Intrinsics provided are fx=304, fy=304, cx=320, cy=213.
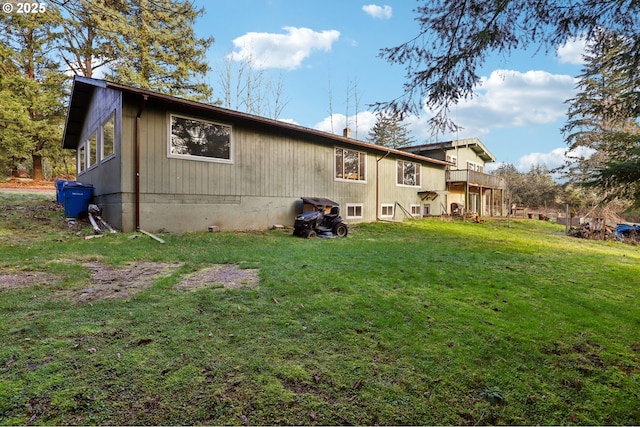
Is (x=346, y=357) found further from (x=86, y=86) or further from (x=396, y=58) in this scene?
(x=86, y=86)

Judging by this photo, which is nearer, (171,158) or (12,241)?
(12,241)

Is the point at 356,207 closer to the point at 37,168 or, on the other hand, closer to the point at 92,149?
the point at 92,149

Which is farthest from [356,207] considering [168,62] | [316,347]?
[168,62]

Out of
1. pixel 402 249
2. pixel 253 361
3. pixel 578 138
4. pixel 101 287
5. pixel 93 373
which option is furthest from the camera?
pixel 578 138

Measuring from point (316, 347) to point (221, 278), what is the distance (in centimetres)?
242

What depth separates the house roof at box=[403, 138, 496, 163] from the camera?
827 inches

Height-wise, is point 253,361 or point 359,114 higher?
point 359,114

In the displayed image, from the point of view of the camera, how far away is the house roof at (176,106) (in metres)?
7.63

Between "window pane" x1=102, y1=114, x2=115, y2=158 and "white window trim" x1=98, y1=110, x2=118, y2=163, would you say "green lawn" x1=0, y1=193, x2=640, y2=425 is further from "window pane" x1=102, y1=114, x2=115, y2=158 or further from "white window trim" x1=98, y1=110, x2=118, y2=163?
→ "window pane" x1=102, y1=114, x2=115, y2=158

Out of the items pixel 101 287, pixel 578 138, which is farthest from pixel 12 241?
pixel 578 138

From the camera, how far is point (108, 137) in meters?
8.95

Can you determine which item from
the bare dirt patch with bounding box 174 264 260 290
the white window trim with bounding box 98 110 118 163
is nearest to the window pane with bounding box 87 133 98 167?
the white window trim with bounding box 98 110 118 163

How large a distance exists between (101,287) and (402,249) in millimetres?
5922

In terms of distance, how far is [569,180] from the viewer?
24859 mm
